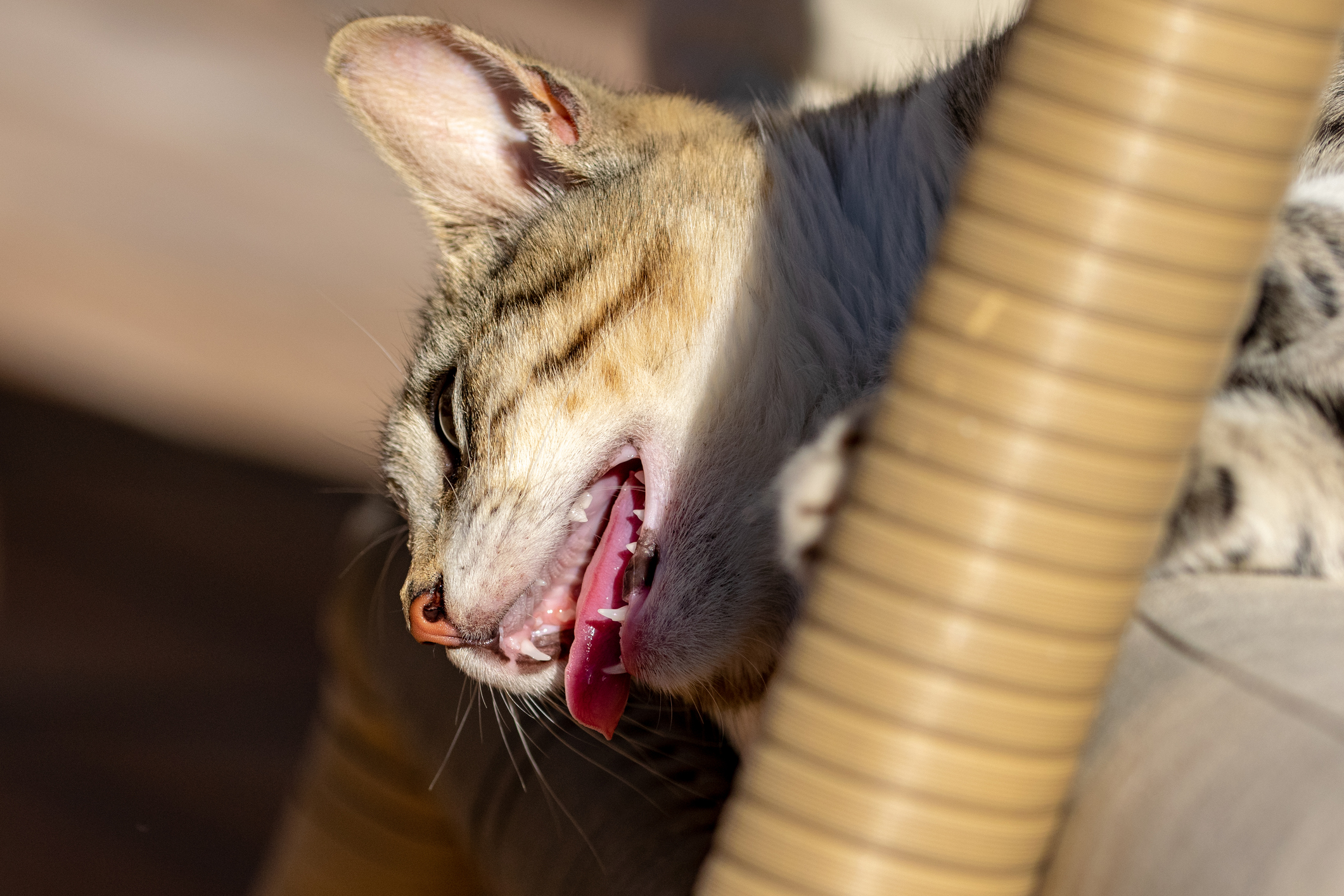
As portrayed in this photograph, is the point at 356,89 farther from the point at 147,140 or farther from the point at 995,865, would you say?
the point at 147,140

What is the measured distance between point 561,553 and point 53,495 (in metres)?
2.92

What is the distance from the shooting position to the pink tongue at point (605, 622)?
4.16 ft

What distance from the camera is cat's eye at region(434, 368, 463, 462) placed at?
1.50m

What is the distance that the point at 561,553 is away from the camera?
133 cm

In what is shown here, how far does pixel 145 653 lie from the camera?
3.12 meters

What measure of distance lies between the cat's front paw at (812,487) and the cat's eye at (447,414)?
28.5 inches

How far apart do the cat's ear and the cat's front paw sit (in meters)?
0.73

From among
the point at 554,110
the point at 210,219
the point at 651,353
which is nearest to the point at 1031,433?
the point at 651,353

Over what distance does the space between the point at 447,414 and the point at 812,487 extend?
0.81m

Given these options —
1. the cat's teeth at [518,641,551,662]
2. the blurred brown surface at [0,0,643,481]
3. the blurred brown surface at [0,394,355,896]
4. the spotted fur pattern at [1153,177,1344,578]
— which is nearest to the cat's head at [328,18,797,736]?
the cat's teeth at [518,641,551,662]

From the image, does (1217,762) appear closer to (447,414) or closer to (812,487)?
(812,487)

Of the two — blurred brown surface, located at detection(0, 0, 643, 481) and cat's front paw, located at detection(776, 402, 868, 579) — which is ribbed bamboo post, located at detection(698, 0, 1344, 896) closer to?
cat's front paw, located at detection(776, 402, 868, 579)

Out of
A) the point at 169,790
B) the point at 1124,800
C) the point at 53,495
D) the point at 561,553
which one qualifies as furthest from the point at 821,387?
the point at 53,495

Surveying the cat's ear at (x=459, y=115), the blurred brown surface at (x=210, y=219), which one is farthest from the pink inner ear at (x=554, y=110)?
the blurred brown surface at (x=210, y=219)
